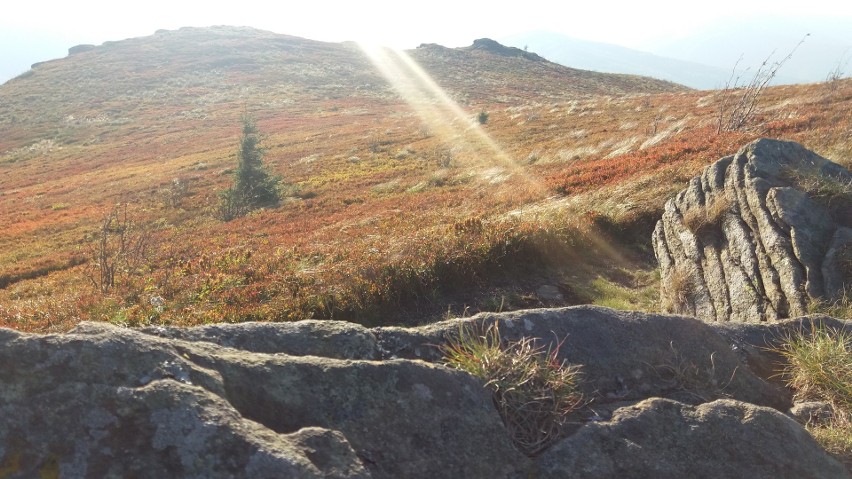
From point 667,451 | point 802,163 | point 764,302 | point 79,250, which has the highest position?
point 802,163

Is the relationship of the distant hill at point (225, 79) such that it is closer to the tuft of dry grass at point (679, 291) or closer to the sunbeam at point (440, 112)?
the sunbeam at point (440, 112)

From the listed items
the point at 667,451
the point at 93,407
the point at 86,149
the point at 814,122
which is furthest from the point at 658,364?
the point at 86,149

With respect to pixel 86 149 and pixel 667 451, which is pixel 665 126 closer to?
pixel 667 451

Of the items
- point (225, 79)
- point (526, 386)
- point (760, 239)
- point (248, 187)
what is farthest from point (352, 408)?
point (225, 79)

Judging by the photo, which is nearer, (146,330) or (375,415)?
(375,415)

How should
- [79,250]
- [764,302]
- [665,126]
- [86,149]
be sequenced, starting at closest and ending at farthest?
1. [764,302]
2. [79,250]
3. [665,126]
4. [86,149]

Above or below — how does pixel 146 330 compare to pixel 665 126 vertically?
below

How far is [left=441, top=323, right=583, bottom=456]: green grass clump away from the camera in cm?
350

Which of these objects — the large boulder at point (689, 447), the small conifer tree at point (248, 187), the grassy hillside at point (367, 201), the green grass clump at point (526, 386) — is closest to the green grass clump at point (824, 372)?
the large boulder at point (689, 447)

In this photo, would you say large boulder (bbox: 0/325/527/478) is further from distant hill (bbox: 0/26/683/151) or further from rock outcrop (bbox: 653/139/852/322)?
distant hill (bbox: 0/26/683/151)

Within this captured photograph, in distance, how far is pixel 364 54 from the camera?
583ft

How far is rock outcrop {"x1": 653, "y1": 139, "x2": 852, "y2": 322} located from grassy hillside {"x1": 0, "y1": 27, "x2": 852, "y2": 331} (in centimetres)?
128

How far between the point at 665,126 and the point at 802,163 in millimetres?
26153

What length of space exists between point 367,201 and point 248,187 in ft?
33.2
